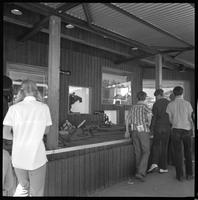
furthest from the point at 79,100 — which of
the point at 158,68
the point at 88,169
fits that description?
the point at 88,169

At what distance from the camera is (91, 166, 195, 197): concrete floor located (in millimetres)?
3598

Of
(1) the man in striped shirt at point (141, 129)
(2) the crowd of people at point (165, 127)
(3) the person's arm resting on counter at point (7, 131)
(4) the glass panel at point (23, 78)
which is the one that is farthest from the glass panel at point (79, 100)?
(3) the person's arm resting on counter at point (7, 131)

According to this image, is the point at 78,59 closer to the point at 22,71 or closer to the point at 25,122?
the point at 22,71

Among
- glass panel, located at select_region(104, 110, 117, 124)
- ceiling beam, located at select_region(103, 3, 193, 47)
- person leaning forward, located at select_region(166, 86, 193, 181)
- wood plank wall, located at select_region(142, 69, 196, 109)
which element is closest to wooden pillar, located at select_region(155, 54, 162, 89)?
ceiling beam, located at select_region(103, 3, 193, 47)

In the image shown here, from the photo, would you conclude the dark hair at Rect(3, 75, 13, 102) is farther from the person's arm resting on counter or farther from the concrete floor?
the concrete floor

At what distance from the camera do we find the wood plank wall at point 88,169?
Answer: 119 inches

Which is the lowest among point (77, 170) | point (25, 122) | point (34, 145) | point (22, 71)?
point (77, 170)

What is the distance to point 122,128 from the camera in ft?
19.7

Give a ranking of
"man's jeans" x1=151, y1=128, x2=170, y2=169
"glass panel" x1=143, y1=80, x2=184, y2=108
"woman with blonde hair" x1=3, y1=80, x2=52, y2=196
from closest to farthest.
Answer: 1. "woman with blonde hair" x1=3, y1=80, x2=52, y2=196
2. "man's jeans" x1=151, y1=128, x2=170, y2=169
3. "glass panel" x1=143, y1=80, x2=184, y2=108

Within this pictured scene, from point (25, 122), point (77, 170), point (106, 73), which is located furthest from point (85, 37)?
point (25, 122)

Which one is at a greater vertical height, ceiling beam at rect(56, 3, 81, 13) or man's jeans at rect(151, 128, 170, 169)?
ceiling beam at rect(56, 3, 81, 13)

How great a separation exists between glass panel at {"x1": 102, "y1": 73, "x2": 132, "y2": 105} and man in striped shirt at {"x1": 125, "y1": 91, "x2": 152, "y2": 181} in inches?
150

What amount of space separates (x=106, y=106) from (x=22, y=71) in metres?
3.26

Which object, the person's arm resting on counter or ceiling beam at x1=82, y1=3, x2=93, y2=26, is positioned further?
ceiling beam at x1=82, y1=3, x2=93, y2=26
